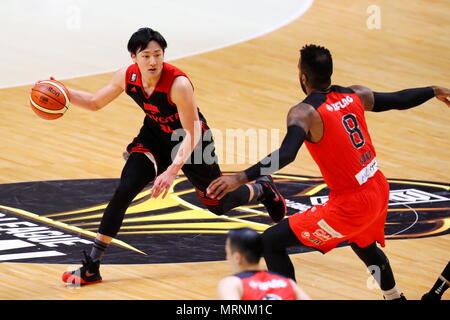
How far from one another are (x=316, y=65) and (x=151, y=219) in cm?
320

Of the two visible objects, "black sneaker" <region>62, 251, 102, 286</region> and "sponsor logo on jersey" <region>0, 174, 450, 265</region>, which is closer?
"black sneaker" <region>62, 251, 102, 286</region>

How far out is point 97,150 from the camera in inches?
438

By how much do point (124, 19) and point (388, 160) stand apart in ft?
20.9

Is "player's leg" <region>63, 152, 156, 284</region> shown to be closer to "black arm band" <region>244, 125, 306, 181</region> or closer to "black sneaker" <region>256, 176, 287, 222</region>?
"black sneaker" <region>256, 176, 287, 222</region>

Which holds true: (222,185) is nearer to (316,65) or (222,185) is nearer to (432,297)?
(316,65)

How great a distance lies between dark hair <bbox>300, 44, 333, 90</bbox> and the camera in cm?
646

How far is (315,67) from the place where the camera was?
6.49 meters

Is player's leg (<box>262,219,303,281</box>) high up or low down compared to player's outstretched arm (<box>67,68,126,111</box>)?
down

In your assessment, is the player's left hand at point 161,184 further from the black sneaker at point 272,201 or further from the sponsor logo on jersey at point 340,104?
the black sneaker at point 272,201

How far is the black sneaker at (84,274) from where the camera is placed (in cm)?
762

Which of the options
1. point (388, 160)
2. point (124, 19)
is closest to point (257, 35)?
point (124, 19)

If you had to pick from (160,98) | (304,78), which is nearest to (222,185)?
(304,78)

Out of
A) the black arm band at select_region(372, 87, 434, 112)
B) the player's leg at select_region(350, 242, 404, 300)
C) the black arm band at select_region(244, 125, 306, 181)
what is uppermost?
the black arm band at select_region(372, 87, 434, 112)

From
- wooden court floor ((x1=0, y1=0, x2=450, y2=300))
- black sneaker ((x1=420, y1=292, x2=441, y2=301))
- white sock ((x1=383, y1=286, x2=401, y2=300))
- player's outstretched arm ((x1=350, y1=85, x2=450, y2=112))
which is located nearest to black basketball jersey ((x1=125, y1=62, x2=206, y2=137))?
wooden court floor ((x1=0, y1=0, x2=450, y2=300))
